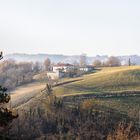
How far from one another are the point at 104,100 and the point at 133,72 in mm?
44645

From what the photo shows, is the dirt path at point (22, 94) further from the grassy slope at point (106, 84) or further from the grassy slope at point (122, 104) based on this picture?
the grassy slope at point (122, 104)

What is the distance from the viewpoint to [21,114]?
116 metres

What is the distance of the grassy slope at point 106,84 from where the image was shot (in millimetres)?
144000

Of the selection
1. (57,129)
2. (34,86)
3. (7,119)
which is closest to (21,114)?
(57,129)

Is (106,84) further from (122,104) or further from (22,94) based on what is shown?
(22,94)

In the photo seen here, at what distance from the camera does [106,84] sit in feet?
501

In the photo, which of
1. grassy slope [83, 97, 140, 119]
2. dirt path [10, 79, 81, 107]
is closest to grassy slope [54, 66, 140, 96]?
dirt path [10, 79, 81, 107]

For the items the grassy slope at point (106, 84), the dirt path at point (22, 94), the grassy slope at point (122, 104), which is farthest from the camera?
the dirt path at point (22, 94)

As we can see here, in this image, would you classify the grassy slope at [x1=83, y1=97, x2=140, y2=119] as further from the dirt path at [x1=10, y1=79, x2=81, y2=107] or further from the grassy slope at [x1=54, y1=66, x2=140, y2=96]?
→ the dirt path at [x1=10, y1=79, x2=81, y2=107]

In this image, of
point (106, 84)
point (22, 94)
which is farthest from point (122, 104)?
point (22, 94)

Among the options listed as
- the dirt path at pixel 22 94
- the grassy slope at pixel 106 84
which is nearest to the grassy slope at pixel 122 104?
the grassy slope at pixel 106 84

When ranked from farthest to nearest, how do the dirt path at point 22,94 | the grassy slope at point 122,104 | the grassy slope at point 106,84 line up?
1. the dirt path at point 22,94
2. the grassy slope at point 106,84
3. the grassy slope at point 122,104

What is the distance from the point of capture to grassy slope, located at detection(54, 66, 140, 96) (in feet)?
472

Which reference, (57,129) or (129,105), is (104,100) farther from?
(57,129)
